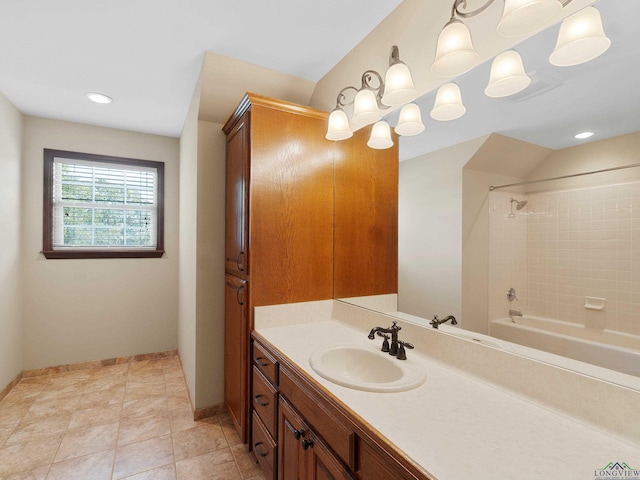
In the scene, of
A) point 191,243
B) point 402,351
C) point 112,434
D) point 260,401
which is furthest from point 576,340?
point 112,434

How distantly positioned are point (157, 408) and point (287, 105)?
98.8 inches

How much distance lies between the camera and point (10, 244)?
256cm

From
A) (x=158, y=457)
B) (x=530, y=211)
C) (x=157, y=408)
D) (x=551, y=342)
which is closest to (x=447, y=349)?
(x=551, y=342)

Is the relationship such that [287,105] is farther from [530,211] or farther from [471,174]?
[530,211]

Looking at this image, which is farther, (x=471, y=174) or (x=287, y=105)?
(x=287, y=105)

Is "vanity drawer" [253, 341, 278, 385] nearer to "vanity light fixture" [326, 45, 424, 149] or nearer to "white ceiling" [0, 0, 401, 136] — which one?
"vanity light fixture" [326, 45, 424, 149]

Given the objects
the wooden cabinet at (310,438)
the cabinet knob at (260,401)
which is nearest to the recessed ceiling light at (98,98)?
the wooden cabinet at (310,438)

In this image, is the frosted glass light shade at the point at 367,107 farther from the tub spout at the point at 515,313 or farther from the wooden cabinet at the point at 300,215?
the tub spout at the point at 515,313

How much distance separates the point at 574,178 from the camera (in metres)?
0.90

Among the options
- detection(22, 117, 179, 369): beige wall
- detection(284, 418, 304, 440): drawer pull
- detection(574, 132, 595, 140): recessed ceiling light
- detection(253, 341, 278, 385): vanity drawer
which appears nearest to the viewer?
detection(574, 132, 595, 140): recessed ceiling light

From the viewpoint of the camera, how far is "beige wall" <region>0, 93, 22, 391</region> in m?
2.43

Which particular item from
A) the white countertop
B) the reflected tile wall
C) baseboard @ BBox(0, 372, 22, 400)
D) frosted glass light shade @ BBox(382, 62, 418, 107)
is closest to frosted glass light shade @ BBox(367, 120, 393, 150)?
frosted glass light shade @ BBox(382, 62, 418, 107)

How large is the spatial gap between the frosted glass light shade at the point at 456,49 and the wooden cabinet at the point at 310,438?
1.26m

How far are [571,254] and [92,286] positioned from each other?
383cm
